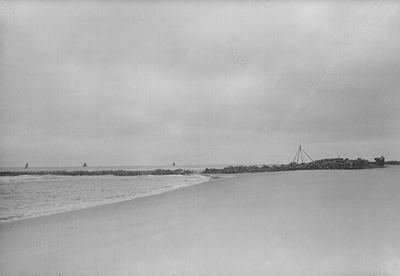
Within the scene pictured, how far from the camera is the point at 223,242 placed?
3.39m

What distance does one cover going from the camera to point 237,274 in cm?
271

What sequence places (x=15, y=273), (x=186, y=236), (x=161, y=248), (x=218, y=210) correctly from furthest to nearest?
(x=218, y=210) < (x=186, y=236) < (x=161, y=248) < (x=15, y=273)

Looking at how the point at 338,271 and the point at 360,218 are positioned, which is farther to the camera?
the point at 360,218

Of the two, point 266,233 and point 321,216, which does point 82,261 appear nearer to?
point 266,233

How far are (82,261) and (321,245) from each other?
2984mm

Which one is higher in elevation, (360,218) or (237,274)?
(360,218)

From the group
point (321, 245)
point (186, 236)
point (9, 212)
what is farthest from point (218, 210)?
point (9, 212)

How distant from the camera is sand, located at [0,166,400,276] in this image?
282 cm

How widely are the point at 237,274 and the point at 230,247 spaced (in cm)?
52

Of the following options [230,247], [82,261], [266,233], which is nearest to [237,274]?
[230,247]

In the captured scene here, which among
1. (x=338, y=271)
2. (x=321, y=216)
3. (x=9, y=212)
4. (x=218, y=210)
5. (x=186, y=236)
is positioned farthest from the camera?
(x=9, y=212)

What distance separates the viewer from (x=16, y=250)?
3777mm

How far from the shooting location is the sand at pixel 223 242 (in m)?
2.82

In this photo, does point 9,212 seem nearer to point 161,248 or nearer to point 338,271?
point 161,248
